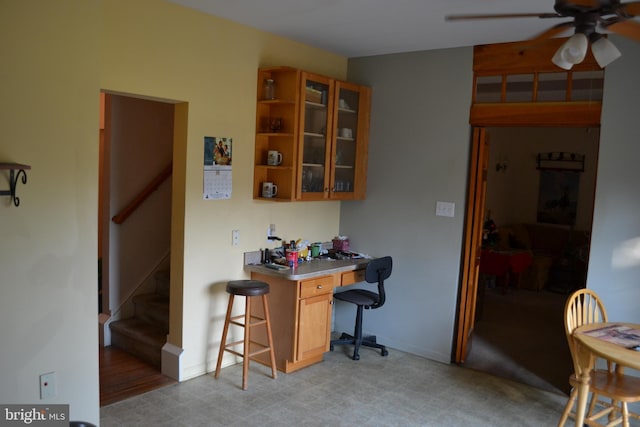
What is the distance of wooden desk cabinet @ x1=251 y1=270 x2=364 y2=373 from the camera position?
157 inches

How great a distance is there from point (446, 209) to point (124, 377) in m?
2.78

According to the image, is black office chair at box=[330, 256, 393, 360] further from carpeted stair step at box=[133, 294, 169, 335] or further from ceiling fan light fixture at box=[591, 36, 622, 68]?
ceiling fan light fixture at box=[591, 36, 622, 68]

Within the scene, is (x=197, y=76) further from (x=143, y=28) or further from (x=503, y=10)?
(x=503, y=10)

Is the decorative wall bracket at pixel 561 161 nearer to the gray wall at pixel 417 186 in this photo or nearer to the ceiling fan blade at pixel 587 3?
the gray wall at pixel 417 186

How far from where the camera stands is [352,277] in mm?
4523

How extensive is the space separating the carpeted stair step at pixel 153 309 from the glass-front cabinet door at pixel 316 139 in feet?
4.81

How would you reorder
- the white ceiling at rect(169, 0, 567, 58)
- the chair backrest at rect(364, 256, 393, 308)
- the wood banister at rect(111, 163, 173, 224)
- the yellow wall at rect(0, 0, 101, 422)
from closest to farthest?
the yellow wall at rect(0, 0, 101, 422), the white ceiling at rect(169, 0, 567, 58), the chair backrest at rect(364, 256, 393, 308), the wood banister at rect(111, 163, 173, 224)

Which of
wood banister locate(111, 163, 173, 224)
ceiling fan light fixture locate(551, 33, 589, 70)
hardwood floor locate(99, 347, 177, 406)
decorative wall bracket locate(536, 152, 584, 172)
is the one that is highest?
ceiling fan light fixture locate(551, 33, 589, 70)

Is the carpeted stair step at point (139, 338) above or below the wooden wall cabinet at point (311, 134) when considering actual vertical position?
below

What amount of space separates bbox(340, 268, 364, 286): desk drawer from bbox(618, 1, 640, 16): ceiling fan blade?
9.23 feet

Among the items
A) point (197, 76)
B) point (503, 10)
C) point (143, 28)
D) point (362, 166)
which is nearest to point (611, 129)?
point (503, 10)

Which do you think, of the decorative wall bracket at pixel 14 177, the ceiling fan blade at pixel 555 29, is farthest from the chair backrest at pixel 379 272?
the decorative wall bracket at pixel 14 177

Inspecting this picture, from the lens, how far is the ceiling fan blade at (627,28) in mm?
2203

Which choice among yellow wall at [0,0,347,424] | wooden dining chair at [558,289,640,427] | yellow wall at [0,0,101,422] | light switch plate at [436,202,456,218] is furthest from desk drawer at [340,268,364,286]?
yellow wall at [0,0,101,422]
